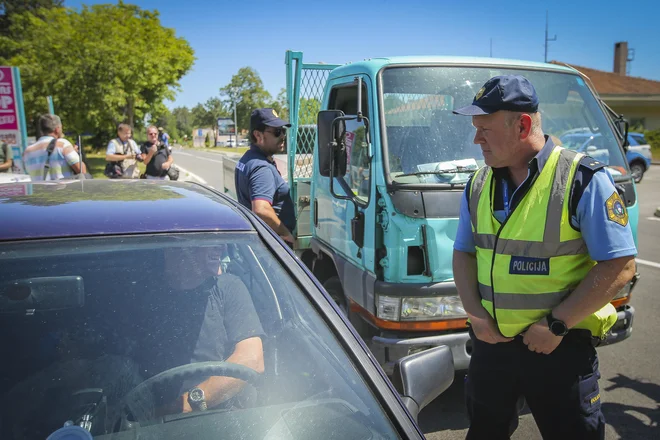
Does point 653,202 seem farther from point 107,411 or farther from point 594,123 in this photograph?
point 107,411

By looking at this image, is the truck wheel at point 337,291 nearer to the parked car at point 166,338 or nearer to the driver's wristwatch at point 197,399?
the parked car at point 166,338

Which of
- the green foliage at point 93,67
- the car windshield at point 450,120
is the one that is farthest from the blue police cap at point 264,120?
the green foliage at point 93,67

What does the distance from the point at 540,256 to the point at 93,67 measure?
78.2 feet

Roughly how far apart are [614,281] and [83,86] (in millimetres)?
24724

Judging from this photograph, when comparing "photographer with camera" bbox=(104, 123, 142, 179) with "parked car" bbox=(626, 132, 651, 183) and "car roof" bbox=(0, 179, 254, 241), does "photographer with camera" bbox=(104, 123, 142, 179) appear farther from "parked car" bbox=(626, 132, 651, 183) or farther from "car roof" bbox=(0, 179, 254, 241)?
"parked car" bbox=(626, 132, 651, 183)

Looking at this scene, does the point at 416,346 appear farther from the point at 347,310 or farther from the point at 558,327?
the point at 558,327

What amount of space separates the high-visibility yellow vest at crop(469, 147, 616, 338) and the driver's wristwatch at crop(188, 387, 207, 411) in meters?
1.23

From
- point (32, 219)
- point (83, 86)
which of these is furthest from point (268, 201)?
point (83, 86)

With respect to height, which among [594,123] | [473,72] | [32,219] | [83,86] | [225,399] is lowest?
[225,399]

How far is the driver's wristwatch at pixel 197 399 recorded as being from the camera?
1.55 m

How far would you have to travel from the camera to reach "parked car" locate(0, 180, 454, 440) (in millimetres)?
1496

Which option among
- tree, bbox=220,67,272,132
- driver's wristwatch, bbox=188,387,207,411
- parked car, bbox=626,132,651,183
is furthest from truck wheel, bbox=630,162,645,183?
tree, bbox=220,67,272,132

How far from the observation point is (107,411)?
150cm

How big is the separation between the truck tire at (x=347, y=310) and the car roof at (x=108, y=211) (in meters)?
1.34
